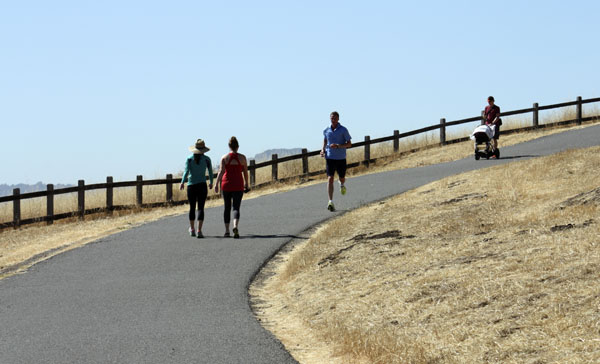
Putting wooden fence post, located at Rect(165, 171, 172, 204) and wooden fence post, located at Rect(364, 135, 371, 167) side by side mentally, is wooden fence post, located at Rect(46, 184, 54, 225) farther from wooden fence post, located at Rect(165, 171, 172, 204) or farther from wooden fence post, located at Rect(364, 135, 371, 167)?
wooden fence post, located at Rect(364, 135, 371, 167)

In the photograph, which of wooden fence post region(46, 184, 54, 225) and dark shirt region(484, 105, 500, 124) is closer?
wooden fence post region(46, 184, 54, 225)

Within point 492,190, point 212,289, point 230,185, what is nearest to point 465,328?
point 212,289

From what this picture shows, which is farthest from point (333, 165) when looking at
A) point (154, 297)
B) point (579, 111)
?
point (579, 111)

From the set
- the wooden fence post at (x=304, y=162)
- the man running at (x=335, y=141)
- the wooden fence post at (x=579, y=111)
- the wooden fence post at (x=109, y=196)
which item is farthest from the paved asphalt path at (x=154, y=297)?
the wooden fence post at (x=579, y=111)

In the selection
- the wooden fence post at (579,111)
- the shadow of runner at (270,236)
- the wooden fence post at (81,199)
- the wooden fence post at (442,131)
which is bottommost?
the shadow of runner at (270,236)

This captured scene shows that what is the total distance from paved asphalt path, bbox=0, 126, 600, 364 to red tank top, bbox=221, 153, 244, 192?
1051 mm

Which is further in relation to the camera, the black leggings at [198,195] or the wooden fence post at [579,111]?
the wooden fence post at [579,111]

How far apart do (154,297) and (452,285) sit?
4467mm

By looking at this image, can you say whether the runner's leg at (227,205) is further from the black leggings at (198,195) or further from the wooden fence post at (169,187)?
the wooden fence post at (169,187)

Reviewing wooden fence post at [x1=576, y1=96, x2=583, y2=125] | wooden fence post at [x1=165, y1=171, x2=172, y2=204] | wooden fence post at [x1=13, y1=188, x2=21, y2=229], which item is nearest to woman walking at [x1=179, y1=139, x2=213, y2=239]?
wooden fence post at [x1=13, y1=188, x2=21, y2=229]

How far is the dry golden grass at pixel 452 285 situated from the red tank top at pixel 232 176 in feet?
6.99

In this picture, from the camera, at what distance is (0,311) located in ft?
40.7

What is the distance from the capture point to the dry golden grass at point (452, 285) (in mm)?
8422

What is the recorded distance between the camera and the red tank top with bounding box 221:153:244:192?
1833 cm
